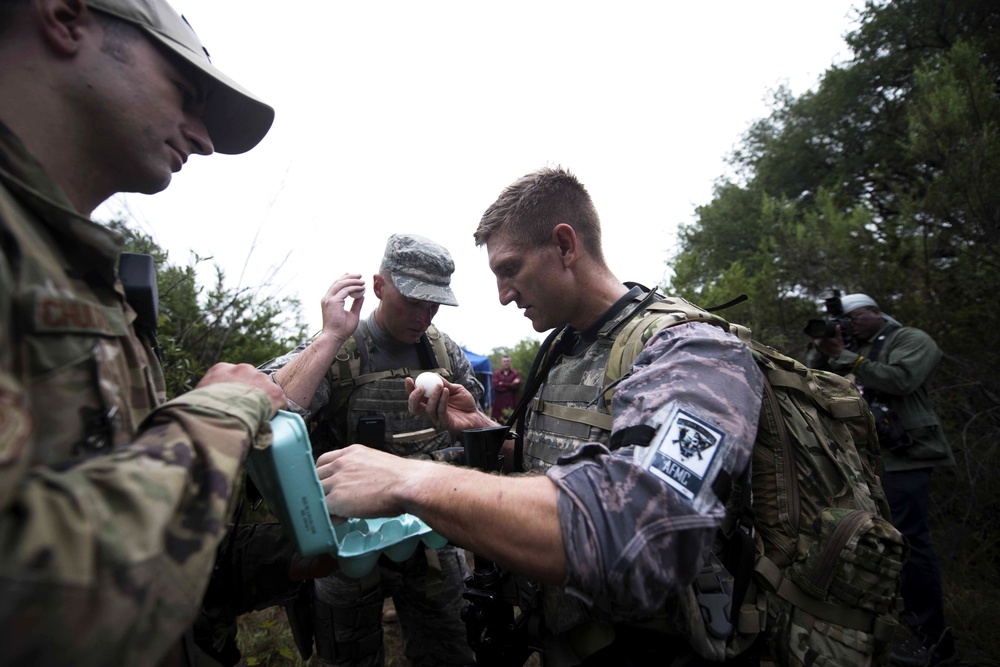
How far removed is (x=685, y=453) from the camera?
115cm

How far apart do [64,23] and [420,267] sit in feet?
6.42

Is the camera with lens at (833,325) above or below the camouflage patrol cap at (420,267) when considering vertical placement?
below

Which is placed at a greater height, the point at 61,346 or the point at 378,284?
the point at 61,346

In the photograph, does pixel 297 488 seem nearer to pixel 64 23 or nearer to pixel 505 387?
pixel 64 23

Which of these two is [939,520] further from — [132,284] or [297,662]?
[132,284]

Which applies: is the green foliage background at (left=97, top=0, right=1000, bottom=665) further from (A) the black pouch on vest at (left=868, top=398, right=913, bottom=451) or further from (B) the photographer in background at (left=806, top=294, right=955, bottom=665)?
(A) the black pouch on vest at (left=868, top=398, right=913, bottom=451)

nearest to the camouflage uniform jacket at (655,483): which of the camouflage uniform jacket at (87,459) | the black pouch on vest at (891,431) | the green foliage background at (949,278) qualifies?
the camouflage uniform jacket at (87,459)

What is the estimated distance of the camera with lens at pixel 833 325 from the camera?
12.5ft

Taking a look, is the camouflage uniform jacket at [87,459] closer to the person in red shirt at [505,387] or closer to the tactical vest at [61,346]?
the tactical vest at [61,346]

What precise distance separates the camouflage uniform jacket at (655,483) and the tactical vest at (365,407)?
172 cm

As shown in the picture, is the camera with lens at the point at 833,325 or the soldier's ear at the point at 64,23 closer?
the soldier's ear at the point at 64,23

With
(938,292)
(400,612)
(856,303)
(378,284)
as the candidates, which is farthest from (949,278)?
(400,612)

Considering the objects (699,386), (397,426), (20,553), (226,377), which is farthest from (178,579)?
(397,426)

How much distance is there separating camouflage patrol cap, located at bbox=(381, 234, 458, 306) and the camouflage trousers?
1.40 m
